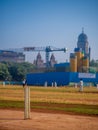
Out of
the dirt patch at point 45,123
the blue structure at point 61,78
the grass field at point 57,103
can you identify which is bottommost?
the grass field at point 57,103

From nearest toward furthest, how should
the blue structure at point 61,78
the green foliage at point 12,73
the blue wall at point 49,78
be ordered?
the blue structure at point 61,78
the blue wall at point 49,78
the green foliage at point 12,73

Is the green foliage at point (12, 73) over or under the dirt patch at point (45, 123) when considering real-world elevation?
over

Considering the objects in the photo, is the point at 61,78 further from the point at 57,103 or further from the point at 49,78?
the point at 57,103

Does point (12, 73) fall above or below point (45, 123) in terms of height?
above

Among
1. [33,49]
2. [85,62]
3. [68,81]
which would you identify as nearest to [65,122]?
[68,81]

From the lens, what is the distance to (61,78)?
318ft

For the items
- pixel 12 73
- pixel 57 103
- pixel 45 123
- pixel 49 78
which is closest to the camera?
pixel 45 123

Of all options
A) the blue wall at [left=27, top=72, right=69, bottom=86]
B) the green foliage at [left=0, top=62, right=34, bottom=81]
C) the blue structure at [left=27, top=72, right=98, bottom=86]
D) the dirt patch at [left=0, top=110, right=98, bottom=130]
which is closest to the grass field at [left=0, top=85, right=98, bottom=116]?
the dirt patch at [left=0, top=110, right=98, bottom=130]

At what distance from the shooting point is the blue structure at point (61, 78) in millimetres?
95125

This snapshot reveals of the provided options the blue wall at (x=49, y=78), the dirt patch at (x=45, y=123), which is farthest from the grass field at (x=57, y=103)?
the blue wall at (x=49, y=78)

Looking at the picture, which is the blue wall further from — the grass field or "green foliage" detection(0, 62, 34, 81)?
the grass field

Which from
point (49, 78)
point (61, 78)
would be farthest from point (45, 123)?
point (49, 78)

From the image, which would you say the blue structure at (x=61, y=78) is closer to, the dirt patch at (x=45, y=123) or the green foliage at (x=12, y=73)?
the green foliage at (x=12, y=73)

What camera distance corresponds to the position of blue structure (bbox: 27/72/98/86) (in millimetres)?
95125
